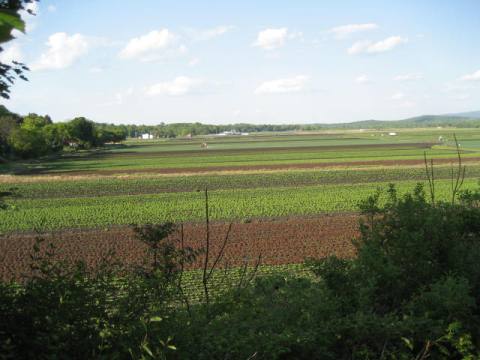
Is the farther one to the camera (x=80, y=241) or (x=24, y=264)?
(x=80, y=241)

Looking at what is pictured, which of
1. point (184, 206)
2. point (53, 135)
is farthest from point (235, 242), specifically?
point (53, 135)

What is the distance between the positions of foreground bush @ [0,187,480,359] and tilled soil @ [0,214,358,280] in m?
12.5

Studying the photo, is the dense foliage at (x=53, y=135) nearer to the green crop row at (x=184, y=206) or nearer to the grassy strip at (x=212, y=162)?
the grassy strip at (x=212, y=162)

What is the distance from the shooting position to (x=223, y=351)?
4.49 m

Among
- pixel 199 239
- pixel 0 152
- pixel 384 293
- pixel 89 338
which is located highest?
pixel 0 152

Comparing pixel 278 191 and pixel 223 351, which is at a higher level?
pixel 223 351

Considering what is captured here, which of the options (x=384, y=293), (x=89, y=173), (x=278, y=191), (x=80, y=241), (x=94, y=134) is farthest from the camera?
(x=94, y=134)

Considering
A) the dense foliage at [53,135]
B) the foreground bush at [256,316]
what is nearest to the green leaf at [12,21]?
the foreground bush at [256,316]

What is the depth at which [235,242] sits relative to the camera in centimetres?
2417

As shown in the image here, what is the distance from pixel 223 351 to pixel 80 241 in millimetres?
22495

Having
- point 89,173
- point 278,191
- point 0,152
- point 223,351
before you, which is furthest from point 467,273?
point 89,173

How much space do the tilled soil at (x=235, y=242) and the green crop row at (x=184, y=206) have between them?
2648 mm

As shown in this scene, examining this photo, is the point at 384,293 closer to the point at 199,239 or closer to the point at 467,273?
the point at 467,273

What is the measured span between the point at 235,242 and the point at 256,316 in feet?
62.3
